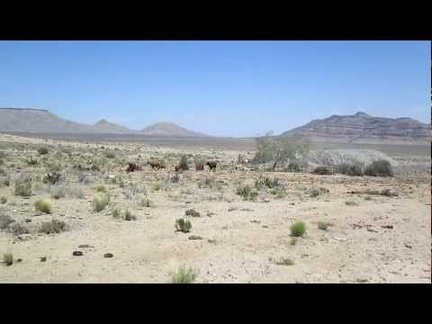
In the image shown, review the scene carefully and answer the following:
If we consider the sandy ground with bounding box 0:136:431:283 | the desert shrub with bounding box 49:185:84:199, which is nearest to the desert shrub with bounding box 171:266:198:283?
the sandy ground with bounding box 0:136:431:283

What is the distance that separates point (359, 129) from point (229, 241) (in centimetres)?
13119

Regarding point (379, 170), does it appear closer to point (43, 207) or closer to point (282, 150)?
point (282, 150)

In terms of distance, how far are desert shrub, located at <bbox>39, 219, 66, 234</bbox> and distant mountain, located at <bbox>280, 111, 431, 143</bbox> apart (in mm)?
88534

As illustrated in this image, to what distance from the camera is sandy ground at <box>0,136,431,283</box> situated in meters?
7.79

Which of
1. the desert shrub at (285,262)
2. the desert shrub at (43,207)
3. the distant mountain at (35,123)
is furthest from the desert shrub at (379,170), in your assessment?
the distant mountain at (35,123)

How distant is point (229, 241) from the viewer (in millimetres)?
10086

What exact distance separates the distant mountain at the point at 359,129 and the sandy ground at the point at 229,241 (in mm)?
83167

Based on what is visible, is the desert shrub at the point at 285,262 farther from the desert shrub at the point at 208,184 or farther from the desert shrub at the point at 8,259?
the desert shrub at the point at 208,184

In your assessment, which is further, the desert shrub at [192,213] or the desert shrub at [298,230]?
the desert shrub at [192,213]

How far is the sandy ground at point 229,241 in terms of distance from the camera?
7.79 meters

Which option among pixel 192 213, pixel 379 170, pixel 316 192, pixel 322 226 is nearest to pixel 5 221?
pixel 192 213

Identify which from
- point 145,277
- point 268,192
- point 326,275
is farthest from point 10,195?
point 326,275
